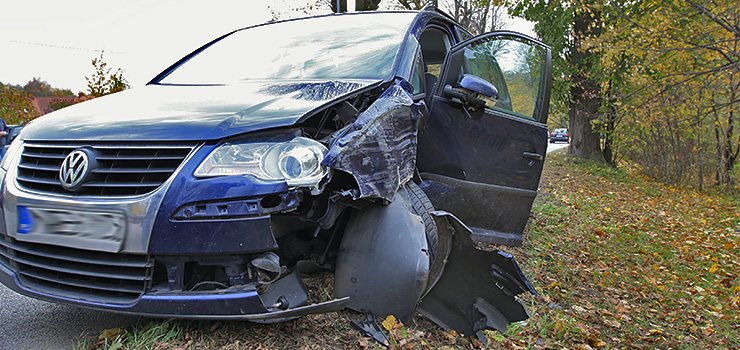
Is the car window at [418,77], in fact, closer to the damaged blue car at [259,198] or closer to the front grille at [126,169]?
the damaged blue car at [259,198]

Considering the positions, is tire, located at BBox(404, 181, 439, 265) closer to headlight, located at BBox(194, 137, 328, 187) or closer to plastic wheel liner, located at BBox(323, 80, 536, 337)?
plastic wheel liner, located at BBox(323, 80, 536, 337)

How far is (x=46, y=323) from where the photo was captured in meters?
2.77

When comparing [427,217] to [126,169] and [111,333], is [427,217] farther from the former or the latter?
[111,333]

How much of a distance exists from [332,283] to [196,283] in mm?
761

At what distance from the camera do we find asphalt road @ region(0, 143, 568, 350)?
2557 millimetres

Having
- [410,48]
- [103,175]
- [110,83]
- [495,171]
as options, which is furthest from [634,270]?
[110,83]

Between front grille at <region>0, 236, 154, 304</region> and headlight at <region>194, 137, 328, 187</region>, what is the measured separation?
0.51m

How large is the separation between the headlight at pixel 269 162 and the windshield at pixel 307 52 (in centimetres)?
91

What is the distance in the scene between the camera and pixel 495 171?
13.3ft

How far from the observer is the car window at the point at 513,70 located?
4121 mm

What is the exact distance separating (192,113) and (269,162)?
56 cm

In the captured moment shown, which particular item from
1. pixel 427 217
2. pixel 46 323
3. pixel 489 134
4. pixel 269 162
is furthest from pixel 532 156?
pixel 46 323

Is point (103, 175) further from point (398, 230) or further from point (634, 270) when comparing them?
point (634, 270)

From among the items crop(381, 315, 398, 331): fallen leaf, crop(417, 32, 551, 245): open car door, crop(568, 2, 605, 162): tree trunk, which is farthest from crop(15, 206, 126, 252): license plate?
crop(568, 2, 605, 162): tree trunk
